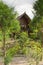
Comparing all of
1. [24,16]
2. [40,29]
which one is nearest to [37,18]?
[40,29]

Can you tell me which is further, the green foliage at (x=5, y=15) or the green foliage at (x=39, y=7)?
the green foliage at (x=39, y=7)

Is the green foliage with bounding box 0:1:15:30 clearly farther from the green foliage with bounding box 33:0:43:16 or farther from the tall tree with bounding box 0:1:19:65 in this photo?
the green foliage with bounding box 33:0:43:16

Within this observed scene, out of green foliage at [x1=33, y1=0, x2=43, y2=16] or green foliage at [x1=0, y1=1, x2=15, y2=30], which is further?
green foliage at [x1=33, y1=0, x2=43, y2=16]

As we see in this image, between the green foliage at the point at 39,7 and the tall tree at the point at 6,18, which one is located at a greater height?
the green foliage at the point at 39,7

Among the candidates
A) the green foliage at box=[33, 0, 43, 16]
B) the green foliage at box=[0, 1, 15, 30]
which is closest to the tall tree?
the green foliage at box=[0, 1, 15, 30]

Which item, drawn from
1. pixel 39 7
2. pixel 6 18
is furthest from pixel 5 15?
pixel 39 7

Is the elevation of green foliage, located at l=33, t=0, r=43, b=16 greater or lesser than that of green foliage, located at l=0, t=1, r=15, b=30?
greater

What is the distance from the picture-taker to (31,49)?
531 inches

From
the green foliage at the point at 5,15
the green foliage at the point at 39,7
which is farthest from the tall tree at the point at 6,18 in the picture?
the green foliage at the point at 39,7

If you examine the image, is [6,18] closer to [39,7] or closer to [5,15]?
[5,15]

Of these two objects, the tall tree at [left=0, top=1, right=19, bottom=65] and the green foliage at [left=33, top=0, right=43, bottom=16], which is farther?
the green foliage at [left=33, top=0, right=43, bottom=16]

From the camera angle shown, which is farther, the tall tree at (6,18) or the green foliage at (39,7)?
the green foliage at (39,7)

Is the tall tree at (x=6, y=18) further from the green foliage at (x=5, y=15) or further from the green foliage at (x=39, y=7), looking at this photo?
the green foliage at (x=39, y=7)

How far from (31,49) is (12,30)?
2.67 m
